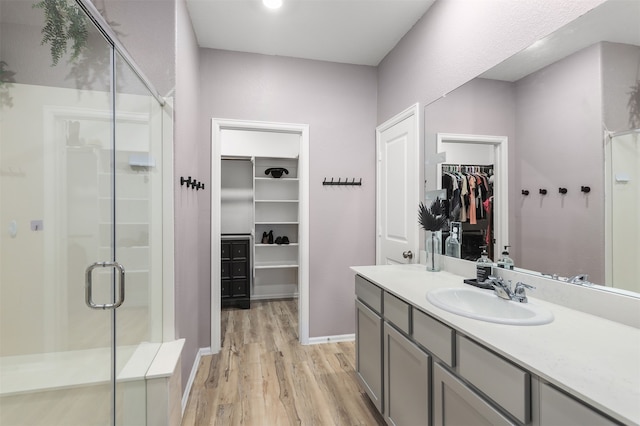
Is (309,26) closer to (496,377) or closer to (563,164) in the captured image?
(563,164)

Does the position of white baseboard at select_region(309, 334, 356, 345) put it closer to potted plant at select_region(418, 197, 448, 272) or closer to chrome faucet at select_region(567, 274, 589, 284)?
potted plant at select_region(418, 197, 448, 272)

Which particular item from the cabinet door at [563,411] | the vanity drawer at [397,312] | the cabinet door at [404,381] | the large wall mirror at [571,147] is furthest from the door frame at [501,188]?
the cabinet door at [563,411]

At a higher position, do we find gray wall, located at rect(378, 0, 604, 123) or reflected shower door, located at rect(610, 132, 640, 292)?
gray wall, located at rect(378, 0, 604, 123)

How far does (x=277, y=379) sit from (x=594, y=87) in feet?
8.58

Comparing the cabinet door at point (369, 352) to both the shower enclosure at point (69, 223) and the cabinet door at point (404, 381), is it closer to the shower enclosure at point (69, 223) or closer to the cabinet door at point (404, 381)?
the cabinet door at point (404, 381)

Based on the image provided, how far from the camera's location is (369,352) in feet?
6.56

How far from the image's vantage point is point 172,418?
5.42ft

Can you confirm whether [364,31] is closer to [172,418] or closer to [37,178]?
[37,178]

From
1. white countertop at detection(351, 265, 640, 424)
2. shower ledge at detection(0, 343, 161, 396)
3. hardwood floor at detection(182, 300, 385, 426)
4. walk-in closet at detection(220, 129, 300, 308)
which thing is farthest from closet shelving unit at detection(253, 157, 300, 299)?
white countertop at detection(351, 265, 640, 424)

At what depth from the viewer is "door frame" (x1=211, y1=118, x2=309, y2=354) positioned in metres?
2.80

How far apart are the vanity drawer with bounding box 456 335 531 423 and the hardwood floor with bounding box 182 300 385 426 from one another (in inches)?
44.5

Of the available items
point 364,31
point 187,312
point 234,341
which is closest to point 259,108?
point 364,31

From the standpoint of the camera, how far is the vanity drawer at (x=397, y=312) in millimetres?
1513

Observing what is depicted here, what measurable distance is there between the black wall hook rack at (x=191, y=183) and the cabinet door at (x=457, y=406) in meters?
1.86
